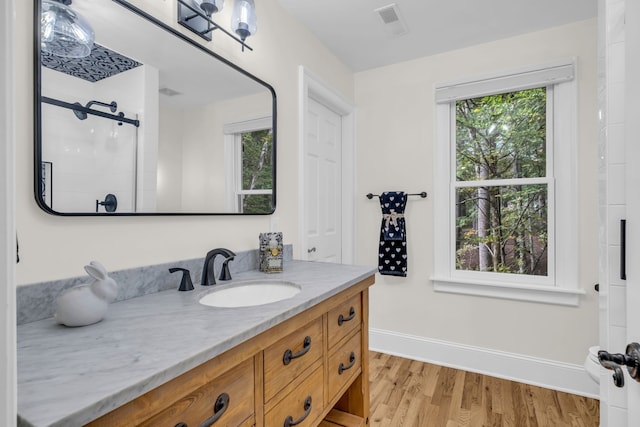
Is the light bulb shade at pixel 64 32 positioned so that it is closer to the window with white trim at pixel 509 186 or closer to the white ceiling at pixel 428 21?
the white ceiling at pixel 428 21

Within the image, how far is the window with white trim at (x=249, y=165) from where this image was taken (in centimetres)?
156

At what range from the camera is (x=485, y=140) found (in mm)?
2486

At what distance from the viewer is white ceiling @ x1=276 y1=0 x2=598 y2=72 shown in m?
1.94

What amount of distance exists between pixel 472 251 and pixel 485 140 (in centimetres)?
86

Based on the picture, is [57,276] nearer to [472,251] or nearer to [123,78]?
[123,78]

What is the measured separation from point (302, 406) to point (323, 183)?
5.97 ft

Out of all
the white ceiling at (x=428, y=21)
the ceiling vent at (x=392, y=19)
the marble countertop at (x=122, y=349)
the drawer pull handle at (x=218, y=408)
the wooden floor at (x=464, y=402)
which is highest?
the white ceiling at (x=428, y=21)

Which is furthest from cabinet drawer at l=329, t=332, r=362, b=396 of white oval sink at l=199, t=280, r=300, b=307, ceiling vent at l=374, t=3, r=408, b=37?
ceiling vent at l=374, t=3, r=408, b=37

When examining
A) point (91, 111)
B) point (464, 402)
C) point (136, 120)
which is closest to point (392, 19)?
point (136, 120)

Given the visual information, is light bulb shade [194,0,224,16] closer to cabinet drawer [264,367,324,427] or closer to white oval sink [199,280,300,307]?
white oval sink [199,280,300,307]

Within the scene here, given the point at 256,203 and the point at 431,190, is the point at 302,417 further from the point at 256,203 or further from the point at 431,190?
the point at 431,190

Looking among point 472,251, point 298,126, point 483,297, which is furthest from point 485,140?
point 298,126

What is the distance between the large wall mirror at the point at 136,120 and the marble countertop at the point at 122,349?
0.37 meters

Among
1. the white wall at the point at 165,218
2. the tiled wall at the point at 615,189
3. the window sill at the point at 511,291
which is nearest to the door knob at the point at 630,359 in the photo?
the tiled wall at the point at 615,189
